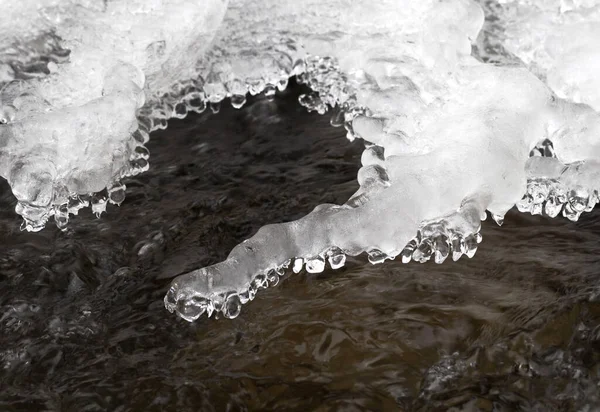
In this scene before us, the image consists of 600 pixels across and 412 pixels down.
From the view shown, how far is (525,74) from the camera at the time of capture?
2.59 meters

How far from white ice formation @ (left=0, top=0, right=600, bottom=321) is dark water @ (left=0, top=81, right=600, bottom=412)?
0.29ft

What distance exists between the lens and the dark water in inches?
71.2

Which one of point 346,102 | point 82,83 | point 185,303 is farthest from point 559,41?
point 185,303

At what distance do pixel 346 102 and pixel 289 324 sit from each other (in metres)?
1.31

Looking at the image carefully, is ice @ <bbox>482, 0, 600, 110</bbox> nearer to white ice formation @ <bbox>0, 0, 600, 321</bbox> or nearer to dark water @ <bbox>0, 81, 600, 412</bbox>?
white ice formation @ <bbox>0, 0, 600, 321</bbox>

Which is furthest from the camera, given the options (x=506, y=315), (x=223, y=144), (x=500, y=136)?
(x=223, y=144)

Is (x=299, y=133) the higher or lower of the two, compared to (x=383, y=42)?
lower

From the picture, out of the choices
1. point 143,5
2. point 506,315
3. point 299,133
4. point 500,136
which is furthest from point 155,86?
point 506,315

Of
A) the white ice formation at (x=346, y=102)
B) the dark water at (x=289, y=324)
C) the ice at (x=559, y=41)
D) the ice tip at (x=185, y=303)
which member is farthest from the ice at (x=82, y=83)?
the ice at (x=559, y=41)

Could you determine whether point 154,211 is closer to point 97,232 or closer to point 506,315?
point 97,232

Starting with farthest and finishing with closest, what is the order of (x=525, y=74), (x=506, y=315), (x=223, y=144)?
1. (x=223, y=144)
2. (x=525, y=74)
3. (x=506, y=315)

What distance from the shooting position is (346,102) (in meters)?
3.11

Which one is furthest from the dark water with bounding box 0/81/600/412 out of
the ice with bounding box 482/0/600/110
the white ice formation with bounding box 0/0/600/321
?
the ice with bounding box 482/0/600/110

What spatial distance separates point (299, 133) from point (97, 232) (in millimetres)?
888
